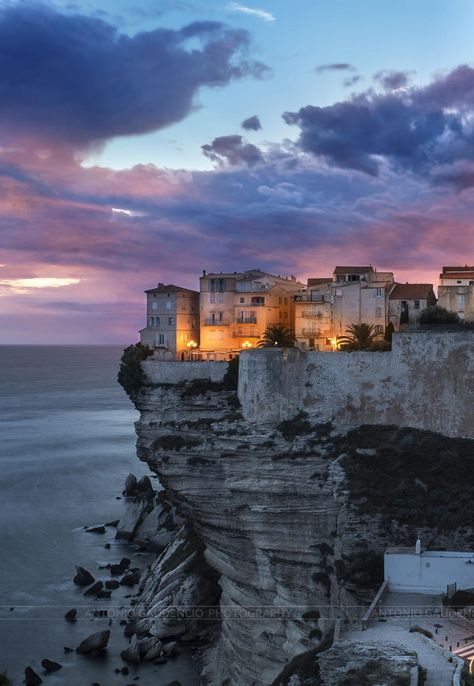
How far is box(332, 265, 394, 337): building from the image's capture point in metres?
38.5

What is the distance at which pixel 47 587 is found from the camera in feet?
117

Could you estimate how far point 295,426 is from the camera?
29.1 m

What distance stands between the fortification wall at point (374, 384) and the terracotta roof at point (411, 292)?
10540 millimetres

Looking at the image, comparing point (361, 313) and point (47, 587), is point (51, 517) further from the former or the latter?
point (361, 313)

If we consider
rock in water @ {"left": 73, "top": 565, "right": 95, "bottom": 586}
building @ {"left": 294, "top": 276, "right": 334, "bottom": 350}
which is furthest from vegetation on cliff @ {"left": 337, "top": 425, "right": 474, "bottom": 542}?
rock in water @ {"left": 73, "top": 565, "right": 95, "bottom": 586}

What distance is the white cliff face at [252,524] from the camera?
2644 centimetres

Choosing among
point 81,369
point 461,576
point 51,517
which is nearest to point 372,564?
point 461,576

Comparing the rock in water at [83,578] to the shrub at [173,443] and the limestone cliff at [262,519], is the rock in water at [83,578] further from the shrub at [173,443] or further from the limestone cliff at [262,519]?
the shrub at [173,443]

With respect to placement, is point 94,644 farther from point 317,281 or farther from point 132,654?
point 317,281

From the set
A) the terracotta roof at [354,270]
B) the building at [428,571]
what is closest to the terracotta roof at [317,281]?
the terracotta roof at [354,270]

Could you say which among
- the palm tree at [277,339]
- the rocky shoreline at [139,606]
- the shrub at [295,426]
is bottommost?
the rocky shoreline at [139,606]

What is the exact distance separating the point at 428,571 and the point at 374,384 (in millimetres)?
9058

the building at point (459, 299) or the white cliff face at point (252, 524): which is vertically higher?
the building at point (459, 299)

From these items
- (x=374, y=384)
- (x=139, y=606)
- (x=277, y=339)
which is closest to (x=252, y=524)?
(x=374, y=384)
